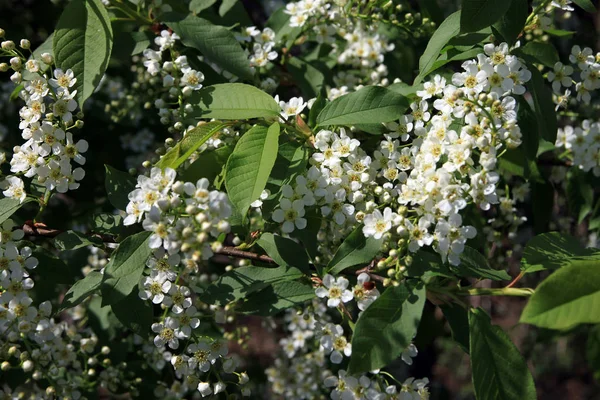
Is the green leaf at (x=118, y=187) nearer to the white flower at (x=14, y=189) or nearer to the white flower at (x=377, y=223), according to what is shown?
the white flower at (x=14, y=189)

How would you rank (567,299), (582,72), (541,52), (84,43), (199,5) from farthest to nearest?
1. (199,5)
2. (582,72)
3. (541,52)
4. (84,43)
5. (567,299)

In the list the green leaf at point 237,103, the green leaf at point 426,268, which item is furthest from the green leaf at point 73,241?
the green leaf at point 426,268

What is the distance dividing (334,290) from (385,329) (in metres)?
0.22

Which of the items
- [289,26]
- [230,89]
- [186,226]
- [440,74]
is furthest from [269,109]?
[289,26]

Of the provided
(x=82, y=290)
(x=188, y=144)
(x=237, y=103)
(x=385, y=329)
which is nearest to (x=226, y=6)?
(x=237, y=103)

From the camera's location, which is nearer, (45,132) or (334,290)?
(334,290)

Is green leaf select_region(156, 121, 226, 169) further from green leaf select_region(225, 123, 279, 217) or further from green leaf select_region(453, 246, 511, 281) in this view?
green leaf select_region(453, 246, 511, 281)

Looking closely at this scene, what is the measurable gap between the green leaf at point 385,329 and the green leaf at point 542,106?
2.67ft

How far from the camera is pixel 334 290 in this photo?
1.87m

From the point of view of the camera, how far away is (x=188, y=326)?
200 cm

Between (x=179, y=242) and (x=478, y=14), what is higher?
(x=478, y=14)

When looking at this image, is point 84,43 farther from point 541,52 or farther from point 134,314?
point 541,52

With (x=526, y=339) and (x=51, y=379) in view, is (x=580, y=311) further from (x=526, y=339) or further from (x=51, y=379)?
(x=526, y=339)

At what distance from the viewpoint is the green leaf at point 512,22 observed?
1.97 metres
